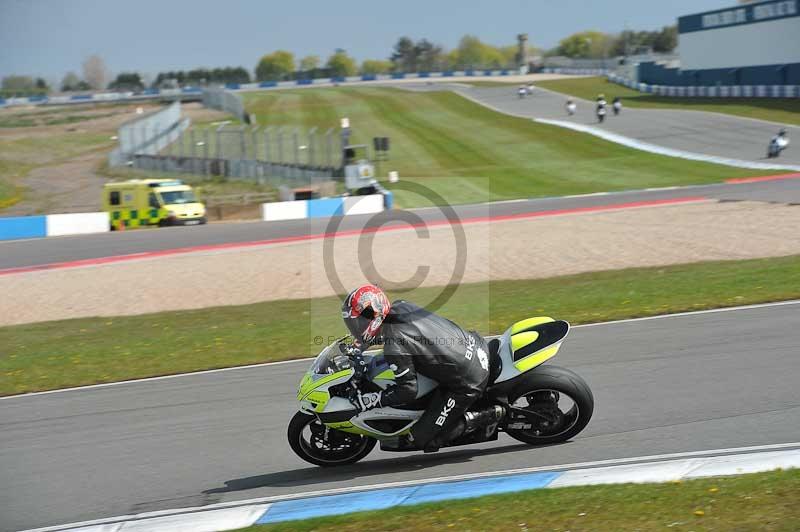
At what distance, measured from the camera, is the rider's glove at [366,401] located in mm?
7141

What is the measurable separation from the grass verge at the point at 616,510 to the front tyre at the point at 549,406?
44.7 inches

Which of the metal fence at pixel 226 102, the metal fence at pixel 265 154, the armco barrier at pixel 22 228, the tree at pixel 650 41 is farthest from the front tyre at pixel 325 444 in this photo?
the tree at pixel 650 41

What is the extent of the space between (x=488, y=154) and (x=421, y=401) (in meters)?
45.5

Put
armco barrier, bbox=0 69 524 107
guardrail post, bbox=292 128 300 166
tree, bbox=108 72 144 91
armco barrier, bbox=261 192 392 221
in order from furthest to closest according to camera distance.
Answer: tree, bbox=108 72 144 91
armco barrier, bbox=0 69 524 107
guardrail post, bbox=292 128 300 166
armco barrier, bbox=261 192 392 221

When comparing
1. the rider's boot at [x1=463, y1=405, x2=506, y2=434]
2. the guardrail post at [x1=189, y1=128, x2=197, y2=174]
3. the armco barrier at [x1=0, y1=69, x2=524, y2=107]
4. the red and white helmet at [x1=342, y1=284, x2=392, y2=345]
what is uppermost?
the armco barrier at [x1=0, y1=69, x2=524, y2=107]

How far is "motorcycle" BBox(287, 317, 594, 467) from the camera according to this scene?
7.17m

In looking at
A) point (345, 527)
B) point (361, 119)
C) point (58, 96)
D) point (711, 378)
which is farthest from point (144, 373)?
point (58, 96)

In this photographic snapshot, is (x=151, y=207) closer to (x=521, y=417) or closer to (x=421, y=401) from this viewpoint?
(x=421, y=401)

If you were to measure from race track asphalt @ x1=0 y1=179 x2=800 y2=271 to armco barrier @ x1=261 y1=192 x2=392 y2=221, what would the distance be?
144 cm

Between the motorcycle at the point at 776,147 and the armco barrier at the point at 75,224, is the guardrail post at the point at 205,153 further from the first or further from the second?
the motorcycle at the point at 776,147

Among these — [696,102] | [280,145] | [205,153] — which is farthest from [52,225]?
[696,102]

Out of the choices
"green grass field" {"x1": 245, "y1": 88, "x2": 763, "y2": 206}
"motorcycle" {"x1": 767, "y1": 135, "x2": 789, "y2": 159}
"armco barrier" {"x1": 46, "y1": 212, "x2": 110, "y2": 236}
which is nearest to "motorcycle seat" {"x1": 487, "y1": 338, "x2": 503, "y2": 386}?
"armco barrier" {"x1": 46, "y1": 212, "x2": 110, "y2": 236}

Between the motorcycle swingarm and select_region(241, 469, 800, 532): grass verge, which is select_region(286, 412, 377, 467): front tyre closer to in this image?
the motorcycle swingarm

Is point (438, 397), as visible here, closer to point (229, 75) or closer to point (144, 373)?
point (144, 373)
